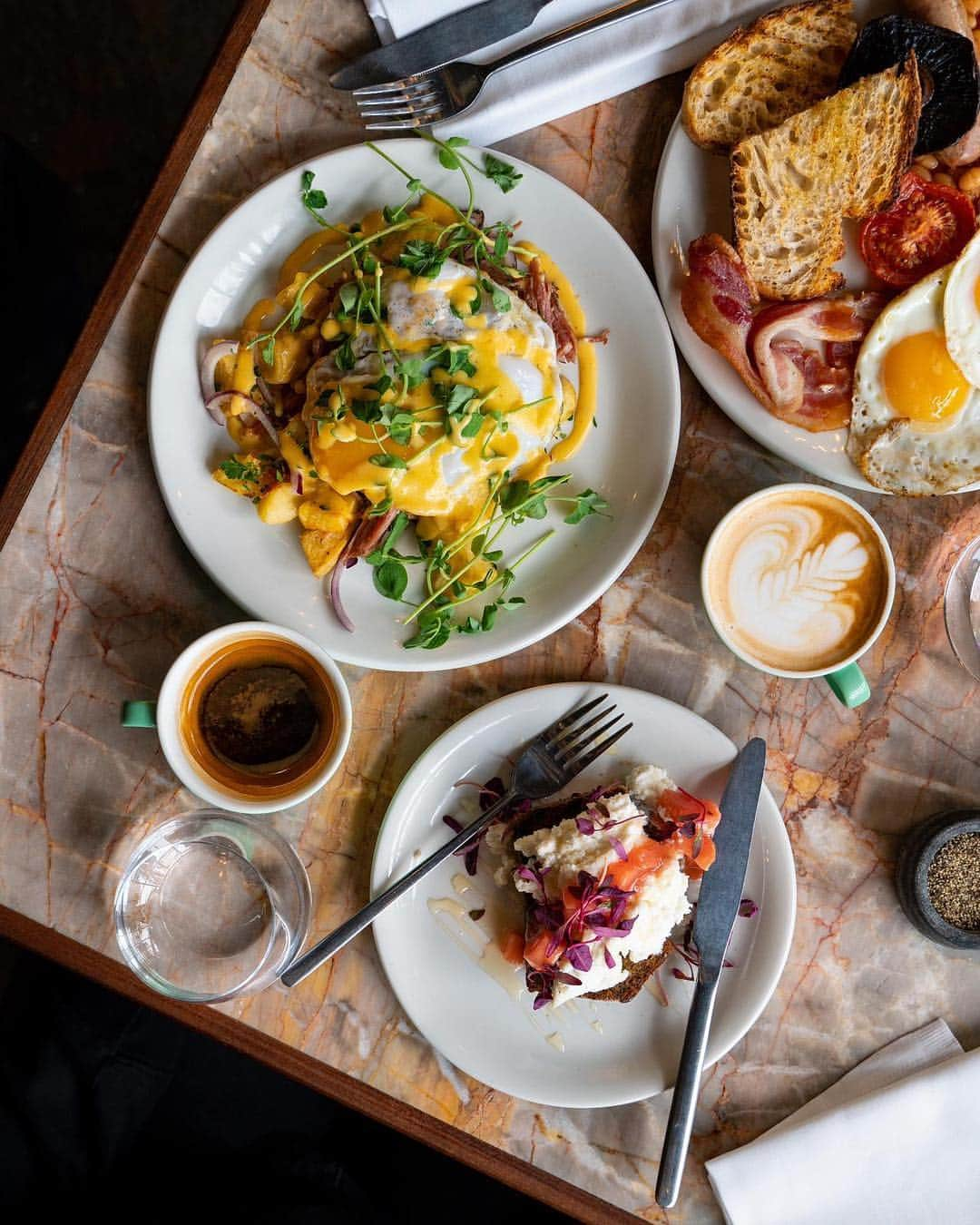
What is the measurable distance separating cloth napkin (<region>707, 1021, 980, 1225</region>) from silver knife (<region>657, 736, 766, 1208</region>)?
0.71 feet

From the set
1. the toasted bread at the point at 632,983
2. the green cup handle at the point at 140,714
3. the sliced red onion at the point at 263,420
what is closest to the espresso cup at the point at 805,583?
the toasted bread at the point at 632,983

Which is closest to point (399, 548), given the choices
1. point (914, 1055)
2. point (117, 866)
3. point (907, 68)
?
point (117, 866)

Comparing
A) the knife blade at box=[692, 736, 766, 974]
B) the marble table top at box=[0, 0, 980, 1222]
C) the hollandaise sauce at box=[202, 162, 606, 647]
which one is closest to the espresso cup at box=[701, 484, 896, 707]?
the marble table top at box=[0, 0, 980, 1222]

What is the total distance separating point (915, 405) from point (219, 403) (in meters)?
1.48

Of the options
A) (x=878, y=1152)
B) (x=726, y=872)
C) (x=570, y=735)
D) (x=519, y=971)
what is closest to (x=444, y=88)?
(x=570, y=735)

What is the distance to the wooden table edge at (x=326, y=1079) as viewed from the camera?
223cm

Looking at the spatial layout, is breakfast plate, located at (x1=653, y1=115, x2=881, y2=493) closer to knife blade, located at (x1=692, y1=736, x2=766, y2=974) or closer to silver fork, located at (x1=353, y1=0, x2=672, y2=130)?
silver fork, located at (x1=353, y1=0, x2=672, y2=130)

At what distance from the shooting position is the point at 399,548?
2.27m

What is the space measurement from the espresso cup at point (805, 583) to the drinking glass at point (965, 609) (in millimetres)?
181

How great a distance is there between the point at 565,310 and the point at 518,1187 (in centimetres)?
190

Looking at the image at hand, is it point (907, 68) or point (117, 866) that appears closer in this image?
point (907, 68)

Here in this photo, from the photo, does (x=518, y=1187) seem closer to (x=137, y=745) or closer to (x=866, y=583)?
(x=137, y=745)

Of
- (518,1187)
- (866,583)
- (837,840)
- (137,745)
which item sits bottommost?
(518,1187)

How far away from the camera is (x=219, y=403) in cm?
218
